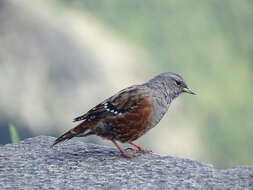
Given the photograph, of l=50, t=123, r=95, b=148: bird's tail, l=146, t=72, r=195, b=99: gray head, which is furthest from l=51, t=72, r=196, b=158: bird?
l=146, t=72, r=195, b=99: gray head

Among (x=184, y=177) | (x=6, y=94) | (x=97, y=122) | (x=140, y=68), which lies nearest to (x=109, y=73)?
(x=140, y=68)

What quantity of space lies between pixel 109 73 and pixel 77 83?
0.57 metres

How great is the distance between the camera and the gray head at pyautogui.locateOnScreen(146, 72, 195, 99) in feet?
26.8

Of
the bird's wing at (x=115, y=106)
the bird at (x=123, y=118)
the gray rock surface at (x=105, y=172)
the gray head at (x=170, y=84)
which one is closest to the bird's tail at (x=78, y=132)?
the bird at (x=123, y=118)

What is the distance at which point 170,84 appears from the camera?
827 centimetres

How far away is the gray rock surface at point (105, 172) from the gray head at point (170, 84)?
82 centimetres

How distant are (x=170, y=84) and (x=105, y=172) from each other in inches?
65.3

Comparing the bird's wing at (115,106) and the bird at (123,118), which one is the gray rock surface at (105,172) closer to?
the bird at (123,118)

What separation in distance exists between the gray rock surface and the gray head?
2.69 feet

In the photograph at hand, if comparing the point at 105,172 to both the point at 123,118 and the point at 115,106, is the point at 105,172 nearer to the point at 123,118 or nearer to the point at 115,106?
the point at 123,118

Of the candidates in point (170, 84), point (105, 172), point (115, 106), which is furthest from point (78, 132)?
point (170, 84)

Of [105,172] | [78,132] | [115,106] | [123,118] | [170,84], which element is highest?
[170,84]

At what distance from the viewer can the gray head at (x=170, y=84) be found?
26.8 feet

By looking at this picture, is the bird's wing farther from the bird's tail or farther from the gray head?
the gray head
